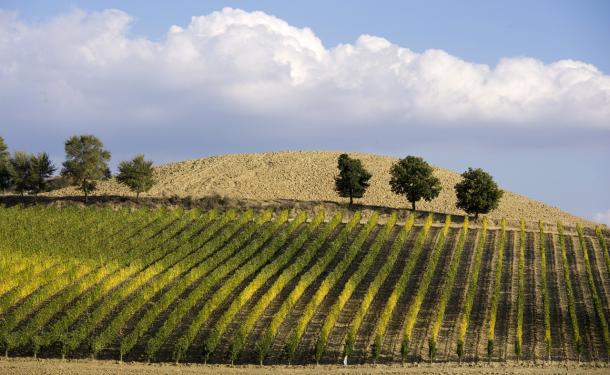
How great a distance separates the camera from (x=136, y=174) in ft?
300

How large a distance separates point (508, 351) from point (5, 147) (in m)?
77.6

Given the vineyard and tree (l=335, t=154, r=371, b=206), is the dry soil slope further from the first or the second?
the vineyard

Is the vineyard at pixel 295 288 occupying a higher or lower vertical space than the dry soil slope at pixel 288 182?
lower

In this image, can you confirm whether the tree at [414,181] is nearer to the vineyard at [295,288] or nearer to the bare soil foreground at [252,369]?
the vineyard at [295,288]

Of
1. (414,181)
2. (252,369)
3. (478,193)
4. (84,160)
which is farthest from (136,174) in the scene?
(252,369)

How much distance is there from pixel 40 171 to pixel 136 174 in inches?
492

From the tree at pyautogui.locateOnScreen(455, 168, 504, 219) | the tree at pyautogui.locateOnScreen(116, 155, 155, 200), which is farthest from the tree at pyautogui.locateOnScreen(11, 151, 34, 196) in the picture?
the tree at pyautogui.locateOnScreen(455, 168, 504, 219)

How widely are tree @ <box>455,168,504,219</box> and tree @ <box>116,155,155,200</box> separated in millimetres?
34956

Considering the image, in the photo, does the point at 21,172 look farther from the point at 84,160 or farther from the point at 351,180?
the point at 351,180

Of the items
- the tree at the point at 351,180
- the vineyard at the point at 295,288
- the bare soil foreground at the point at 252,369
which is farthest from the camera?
the tree at the point at 351,180

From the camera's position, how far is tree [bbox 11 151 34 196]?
9388 centimetres

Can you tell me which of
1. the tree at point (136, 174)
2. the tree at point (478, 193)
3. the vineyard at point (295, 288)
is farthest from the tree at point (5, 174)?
the tree at point (478, 193)

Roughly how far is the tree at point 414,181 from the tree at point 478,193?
11.7ft

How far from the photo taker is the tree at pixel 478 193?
8375 centimetres
